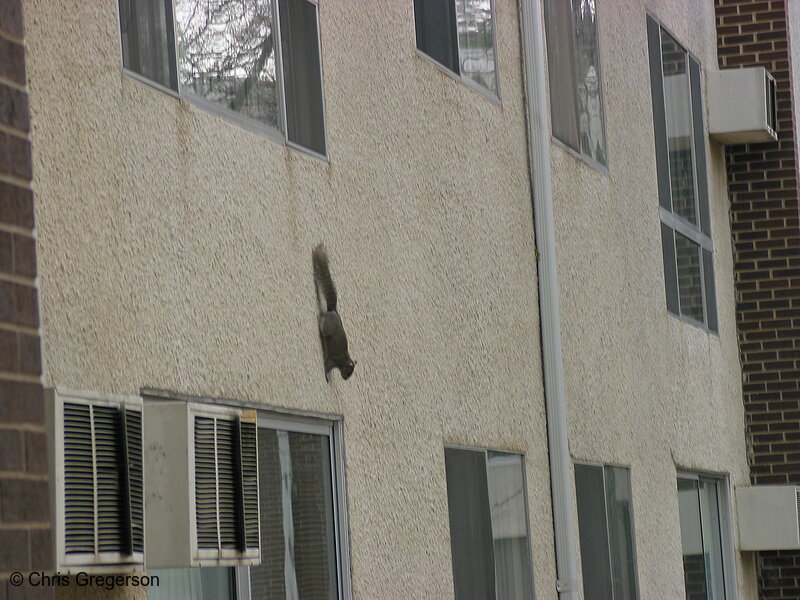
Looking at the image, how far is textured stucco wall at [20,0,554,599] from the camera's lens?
5.20 meters

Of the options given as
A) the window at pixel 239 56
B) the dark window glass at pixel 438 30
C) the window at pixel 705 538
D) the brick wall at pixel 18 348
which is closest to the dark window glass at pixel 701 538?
the window at pixel 705 538

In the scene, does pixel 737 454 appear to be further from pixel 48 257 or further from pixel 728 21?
pixel 48 257

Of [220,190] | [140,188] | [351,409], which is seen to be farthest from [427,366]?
[140,188]

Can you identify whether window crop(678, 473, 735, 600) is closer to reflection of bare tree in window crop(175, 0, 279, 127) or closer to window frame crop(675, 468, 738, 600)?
window frame crop(675, 468, 738, 600)

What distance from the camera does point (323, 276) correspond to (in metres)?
6.88

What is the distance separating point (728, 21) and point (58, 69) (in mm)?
11786

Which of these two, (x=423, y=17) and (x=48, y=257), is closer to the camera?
(x=48, y=257)

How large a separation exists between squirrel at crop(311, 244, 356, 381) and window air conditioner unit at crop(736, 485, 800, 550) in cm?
829

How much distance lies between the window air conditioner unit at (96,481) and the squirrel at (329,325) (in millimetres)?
1790

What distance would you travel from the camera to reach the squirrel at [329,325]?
6824 mm

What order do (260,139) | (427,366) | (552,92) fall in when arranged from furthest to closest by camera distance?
(552,92) < (427,366) < (260,139)

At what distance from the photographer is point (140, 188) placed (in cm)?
555

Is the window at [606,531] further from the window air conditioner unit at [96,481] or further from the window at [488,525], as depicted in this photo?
the window air conditioner unit at [96,481]

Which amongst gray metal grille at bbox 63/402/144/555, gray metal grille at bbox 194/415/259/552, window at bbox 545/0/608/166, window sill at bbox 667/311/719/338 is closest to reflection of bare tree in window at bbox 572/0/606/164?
window at bbox 545/0/608/166
